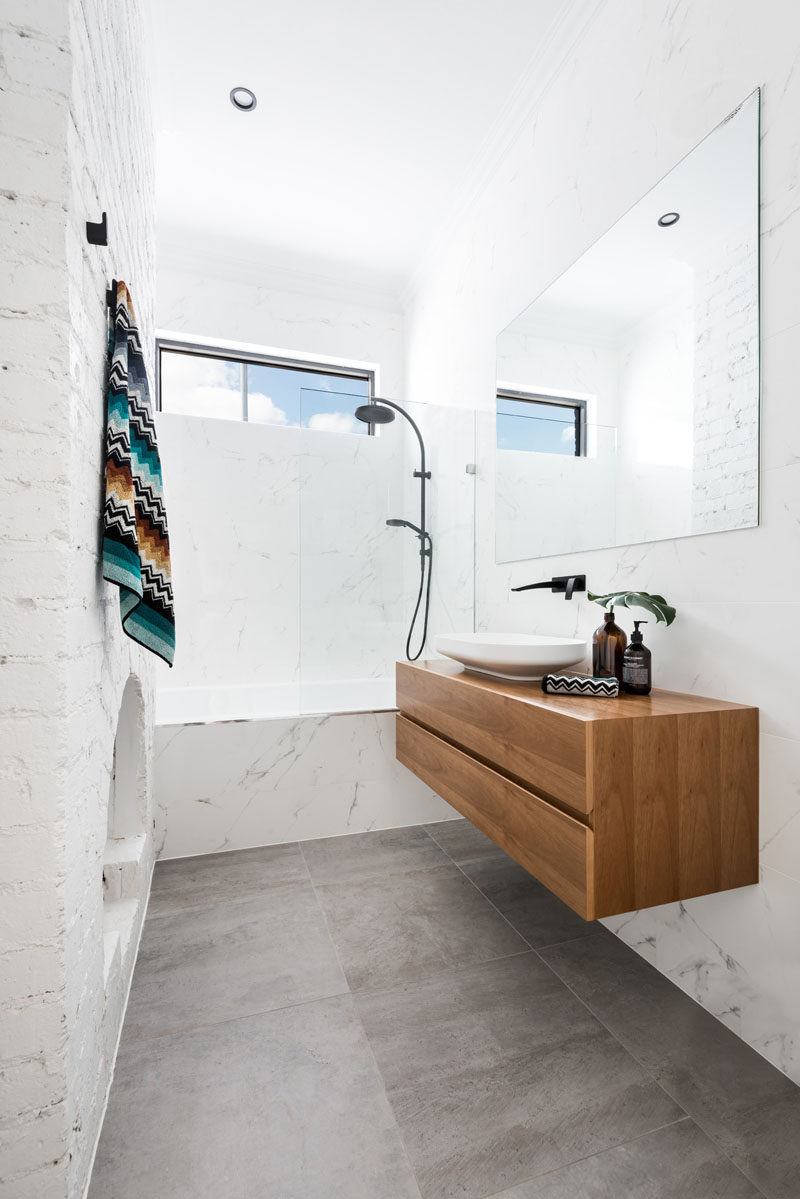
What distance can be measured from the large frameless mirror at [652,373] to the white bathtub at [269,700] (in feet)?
2.82

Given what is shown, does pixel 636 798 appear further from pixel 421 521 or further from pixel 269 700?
pixel 269 700

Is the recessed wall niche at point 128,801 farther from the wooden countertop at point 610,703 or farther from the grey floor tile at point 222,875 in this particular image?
the wooden countertop at point 610,703

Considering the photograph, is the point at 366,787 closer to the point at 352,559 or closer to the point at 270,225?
the point at 352,559

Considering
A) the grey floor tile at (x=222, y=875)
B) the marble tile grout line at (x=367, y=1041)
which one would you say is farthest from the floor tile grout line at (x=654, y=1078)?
the grey floor tile at (x=222, y=875)

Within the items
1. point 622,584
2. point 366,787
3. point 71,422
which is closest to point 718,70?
point 622,584

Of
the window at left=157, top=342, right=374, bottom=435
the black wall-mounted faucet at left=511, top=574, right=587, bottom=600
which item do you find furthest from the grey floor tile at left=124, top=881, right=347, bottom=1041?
the window at left=157, top=342, right=374, bottom=435

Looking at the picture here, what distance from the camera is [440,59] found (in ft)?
6.92

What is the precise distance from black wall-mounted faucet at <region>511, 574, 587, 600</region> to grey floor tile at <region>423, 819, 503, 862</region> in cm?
105

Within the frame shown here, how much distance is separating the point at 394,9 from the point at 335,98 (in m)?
0.39

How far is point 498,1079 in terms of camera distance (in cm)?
129

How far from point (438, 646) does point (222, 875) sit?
45.1 inches

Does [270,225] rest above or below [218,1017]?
above

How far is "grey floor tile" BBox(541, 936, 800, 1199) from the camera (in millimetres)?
1118

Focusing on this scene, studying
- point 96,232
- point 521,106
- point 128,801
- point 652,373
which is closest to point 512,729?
point 652,373
